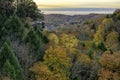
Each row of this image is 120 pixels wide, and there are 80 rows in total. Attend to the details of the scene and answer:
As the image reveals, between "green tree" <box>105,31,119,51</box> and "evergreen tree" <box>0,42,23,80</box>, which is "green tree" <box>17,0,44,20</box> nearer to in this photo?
"evergreen tree" <box>0,42,23,80</box>

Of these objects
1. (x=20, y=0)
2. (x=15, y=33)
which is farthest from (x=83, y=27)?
(x=15, y=33)

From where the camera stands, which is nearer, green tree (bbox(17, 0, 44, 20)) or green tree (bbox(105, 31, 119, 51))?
green tree (bbox(17, 0, 44, 20))

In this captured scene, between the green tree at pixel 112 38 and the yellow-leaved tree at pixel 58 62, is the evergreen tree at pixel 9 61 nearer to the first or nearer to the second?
the yellow-leaved tree at pixel 58 62

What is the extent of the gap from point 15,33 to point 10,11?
11.8 metres

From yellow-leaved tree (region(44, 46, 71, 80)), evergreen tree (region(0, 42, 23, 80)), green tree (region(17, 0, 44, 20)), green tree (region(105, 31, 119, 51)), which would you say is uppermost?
green tree (region(17, 0, 44, 20))

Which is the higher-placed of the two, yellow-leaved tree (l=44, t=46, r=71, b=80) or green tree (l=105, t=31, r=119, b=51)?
yellow-leaved tree (l=44, t=46, r=71, b=80)

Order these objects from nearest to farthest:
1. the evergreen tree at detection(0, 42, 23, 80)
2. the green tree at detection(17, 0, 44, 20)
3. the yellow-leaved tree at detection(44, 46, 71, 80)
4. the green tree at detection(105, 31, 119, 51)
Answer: the evergreen tree at detection(0, 42, 23, 80) < the yellow-leaved tree at detection(44, 46, 71, 80) < the green tree at detection(17, 0, 44, 20) < the green tree at detection(105, 31, 119, 51)

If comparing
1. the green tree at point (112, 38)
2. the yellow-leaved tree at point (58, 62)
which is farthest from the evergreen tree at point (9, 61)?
the green tree at point (112, 38)

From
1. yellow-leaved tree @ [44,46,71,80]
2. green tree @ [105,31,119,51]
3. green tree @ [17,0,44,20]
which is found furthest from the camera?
green tree @ [105,31,119,51]

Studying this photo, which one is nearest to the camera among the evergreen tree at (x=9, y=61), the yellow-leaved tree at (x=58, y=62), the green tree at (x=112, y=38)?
the evergreen tree at (x=9, y=61)

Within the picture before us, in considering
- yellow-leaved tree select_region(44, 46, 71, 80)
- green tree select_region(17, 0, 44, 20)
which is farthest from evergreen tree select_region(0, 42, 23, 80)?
green tree select_region(17, 0, 44, 20)

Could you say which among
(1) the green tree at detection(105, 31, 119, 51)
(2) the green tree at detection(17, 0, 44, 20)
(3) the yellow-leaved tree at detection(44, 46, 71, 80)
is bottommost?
(1) the green tree at detection(105, 31, 119, 51)

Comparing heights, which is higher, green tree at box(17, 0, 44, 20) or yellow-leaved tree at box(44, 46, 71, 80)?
green tree at box(17, 0, 44, 20)

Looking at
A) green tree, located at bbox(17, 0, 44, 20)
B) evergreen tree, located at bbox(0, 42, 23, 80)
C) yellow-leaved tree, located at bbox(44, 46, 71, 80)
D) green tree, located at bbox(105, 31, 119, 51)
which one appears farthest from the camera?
green tree, located at bbox(105, 31, 119, 51)
